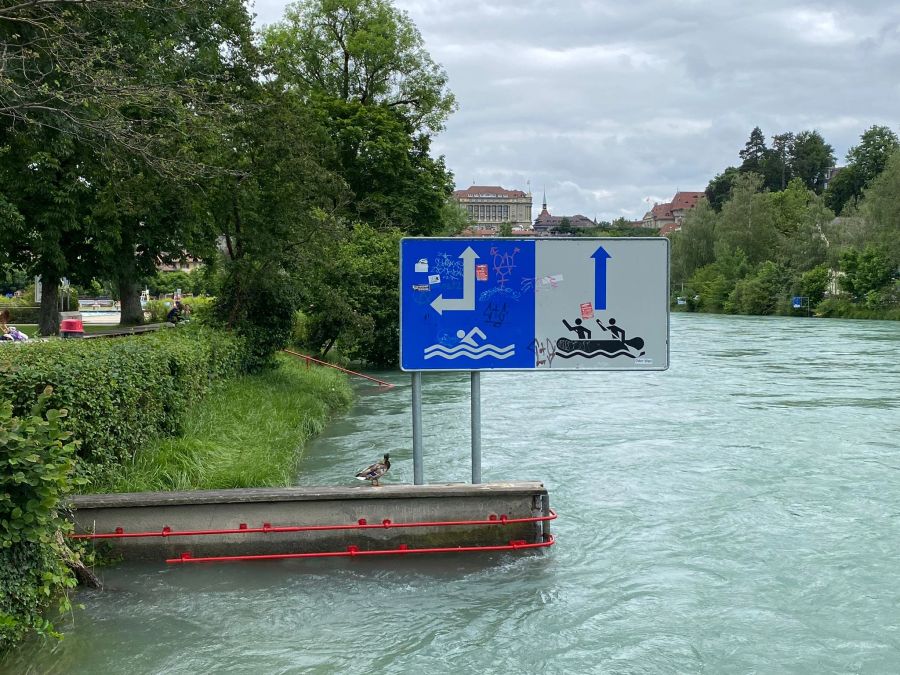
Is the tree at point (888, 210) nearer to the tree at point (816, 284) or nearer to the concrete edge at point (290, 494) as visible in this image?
the tree at point (816, 284)

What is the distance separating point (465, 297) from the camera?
8391 mm

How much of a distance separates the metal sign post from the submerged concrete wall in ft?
3.93

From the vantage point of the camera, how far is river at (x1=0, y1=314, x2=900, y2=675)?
634 cm

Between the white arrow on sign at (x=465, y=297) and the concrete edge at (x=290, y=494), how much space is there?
164 cm

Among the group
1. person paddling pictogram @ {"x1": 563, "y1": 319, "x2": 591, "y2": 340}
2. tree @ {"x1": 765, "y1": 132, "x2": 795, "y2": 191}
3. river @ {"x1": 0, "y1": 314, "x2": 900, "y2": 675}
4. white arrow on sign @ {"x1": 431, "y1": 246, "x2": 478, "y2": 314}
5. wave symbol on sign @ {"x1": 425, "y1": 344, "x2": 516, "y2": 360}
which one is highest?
tree @ {"x1": 765, "y1": 132, "x2": 795, "y2": 191}

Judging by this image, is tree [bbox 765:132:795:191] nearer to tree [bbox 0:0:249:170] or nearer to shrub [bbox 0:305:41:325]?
shrub [bbox 0:305:41:325]

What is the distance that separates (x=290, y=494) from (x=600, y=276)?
3.46 meters

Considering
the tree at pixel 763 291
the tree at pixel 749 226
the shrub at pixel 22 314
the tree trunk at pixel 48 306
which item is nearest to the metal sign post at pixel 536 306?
the tree trunk at pixel 48 306

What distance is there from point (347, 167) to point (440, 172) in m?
5.55

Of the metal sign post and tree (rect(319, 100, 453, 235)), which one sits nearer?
the metal sign post

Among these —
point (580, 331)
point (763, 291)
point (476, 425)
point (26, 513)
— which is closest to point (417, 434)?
point (476, 425)

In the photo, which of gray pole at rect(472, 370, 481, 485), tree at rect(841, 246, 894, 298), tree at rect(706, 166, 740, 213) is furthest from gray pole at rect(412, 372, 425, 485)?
tree at rect(706, 166, 740, 213)

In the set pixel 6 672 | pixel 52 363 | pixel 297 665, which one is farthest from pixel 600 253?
pixel 6 672

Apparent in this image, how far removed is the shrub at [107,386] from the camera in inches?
304
